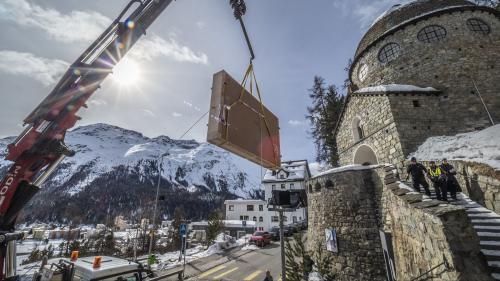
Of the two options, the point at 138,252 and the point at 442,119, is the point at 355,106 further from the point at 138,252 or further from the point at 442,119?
the point at 138,252

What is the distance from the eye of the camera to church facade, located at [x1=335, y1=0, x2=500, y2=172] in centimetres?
1308

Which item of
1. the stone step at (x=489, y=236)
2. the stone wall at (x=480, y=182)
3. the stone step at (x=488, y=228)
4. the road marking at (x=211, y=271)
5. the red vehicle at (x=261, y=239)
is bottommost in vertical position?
the road marking at (x=211, y=271)

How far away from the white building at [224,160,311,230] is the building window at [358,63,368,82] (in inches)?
1063

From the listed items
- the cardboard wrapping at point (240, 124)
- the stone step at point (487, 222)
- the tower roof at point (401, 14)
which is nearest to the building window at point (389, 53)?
the tower roof at point (401, 14)

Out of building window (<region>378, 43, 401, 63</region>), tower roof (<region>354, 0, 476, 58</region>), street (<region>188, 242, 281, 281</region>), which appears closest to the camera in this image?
street (<region>188, 242, 281, 281</region>)

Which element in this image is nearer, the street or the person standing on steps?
the person standing on steps

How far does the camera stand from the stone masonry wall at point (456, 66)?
13.2m

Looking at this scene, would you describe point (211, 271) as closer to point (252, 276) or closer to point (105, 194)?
point (252, 276)

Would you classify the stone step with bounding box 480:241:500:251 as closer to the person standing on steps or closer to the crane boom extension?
the person standing on steps

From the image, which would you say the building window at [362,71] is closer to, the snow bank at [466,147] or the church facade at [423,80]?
the church facade at [423,80]

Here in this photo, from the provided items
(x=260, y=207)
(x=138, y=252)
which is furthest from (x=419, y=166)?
(x=260, y=207)

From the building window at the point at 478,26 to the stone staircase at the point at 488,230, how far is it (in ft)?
49.2

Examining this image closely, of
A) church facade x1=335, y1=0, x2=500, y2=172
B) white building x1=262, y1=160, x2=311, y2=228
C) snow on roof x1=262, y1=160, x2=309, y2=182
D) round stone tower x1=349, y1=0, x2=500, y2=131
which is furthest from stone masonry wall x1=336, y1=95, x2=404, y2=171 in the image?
snow on roof x1=262, y1=160, x2=309, y2=182

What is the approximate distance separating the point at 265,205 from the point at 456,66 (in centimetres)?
4103
